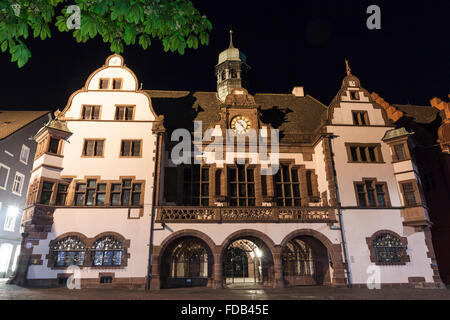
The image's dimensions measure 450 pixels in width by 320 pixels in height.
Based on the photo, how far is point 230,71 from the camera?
30.7 meters

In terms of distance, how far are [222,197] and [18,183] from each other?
23.7 meters

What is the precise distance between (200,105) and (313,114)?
1062 cm

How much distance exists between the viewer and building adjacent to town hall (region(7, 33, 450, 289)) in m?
18.7

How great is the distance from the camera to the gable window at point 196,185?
72.1 feet

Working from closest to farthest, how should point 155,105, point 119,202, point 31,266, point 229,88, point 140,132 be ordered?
point 31,266, point 119,202, point 140,132, point 155,105, point 229,88

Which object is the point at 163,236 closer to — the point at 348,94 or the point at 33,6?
the point at 33,6

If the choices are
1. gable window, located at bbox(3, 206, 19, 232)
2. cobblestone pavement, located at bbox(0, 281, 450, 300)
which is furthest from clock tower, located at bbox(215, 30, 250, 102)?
gable window, located at bbox(3, 206, 19, 232)

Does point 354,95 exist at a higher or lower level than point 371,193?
higher

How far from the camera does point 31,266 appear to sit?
17.9 meters

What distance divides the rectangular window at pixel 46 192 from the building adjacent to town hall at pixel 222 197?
0.08 m

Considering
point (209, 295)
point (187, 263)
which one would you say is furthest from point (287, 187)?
point (209, 295)

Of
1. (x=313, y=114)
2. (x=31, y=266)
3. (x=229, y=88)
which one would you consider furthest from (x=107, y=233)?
(x=313, y=114)

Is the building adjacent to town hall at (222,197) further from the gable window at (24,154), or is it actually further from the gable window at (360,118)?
the gable window at (24,154)

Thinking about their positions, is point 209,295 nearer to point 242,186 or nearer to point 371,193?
point 242,186
